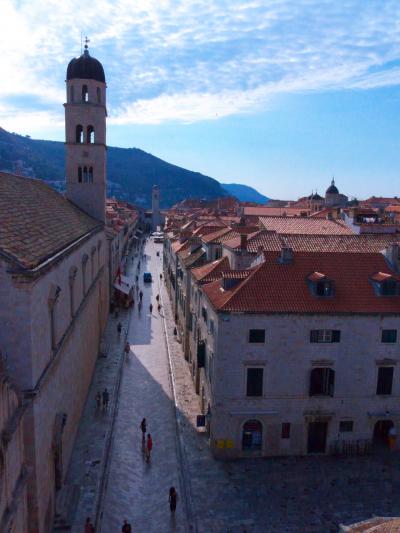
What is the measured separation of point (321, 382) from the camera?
77.8 feet

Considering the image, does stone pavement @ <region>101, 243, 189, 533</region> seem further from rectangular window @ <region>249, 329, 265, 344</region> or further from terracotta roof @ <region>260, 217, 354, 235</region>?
terracotta roof @ <region>260, 217, 354, 235</region>

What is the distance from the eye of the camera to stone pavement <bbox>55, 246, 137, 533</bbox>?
764 inches

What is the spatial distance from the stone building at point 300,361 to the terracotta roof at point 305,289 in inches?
2.1

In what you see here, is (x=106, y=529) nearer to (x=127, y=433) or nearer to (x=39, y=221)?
(x=127, y=433)

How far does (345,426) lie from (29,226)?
17.9 m

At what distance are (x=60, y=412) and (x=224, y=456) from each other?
340 inches

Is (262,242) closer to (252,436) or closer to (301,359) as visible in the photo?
(301,359)

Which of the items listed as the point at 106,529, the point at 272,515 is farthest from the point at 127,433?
the point at 272,515

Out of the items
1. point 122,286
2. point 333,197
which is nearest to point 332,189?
point 333,197

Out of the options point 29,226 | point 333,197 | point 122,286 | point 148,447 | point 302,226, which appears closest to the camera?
point 29,226

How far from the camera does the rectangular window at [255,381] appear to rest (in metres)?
23.2

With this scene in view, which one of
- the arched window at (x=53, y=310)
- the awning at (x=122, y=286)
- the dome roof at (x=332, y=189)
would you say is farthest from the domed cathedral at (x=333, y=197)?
the arched window at (x=53, y=310)

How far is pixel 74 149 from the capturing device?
136ft

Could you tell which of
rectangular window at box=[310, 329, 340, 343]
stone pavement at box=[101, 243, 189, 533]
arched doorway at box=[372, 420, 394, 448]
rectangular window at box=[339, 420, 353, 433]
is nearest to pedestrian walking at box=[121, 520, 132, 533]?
stone pavement at box=[101, 243, 189, 533]
